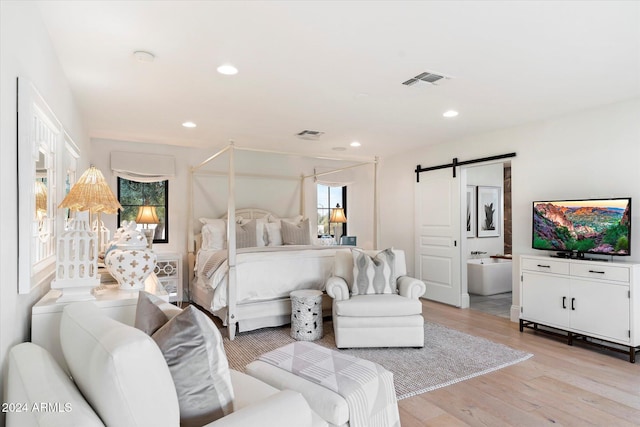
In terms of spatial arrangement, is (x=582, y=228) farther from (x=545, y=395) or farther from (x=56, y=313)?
(x=56, y=313)

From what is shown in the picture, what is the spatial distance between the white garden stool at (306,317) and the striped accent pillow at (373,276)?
42cm

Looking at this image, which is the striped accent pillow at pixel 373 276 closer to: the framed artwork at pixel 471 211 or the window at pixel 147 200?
the window at pixel 147 200

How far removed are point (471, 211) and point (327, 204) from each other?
2687 millimetres

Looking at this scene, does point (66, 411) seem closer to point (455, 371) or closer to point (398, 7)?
point (398, 7)

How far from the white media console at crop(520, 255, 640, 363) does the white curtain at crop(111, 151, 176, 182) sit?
192 inches

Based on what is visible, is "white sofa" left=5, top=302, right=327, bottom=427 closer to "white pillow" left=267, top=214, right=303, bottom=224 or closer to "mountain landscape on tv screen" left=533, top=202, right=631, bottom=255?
"mountain landscape on tv screen" left=533, top=202, right=631, bottom=255

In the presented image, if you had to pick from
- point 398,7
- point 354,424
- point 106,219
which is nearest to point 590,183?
point 398,7

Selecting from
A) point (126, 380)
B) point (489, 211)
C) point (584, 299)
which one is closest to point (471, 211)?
point (489, 211)

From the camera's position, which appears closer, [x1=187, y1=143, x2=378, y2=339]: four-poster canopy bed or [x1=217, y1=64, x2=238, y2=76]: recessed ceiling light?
[x1=217, y1=64, x2=238, y2=76]: recessed ceiling light

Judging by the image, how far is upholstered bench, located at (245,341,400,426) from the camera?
171 centimetres

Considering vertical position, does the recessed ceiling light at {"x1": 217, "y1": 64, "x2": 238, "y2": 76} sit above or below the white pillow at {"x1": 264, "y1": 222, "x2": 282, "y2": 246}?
above

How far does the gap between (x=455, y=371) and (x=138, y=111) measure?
12.9 ft

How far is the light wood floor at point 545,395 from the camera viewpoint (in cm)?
241

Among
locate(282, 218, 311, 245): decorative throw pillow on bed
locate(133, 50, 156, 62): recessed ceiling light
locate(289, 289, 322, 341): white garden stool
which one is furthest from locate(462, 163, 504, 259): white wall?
locate(133, 50, 156, 62): recessed ceiling light
